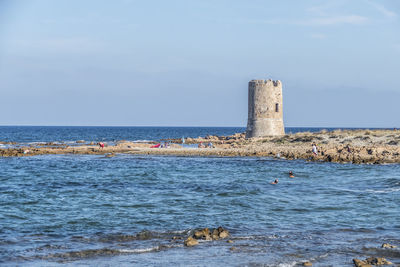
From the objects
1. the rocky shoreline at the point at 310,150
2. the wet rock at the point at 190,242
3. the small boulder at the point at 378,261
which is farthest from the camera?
the rocky shoreline at the point at 310,150

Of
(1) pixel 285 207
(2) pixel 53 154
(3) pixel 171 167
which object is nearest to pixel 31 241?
(1) pixel 285 207

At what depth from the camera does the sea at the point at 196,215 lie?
36.1 ft

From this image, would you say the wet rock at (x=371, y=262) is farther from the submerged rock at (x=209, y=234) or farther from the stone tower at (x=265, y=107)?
the stone tower at (x=265, y=107)

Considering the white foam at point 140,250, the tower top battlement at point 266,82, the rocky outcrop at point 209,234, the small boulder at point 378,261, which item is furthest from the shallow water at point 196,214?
the tower top battlement at point 266,82

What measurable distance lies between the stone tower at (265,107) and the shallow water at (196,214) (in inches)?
771

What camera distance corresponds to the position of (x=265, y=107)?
158ft

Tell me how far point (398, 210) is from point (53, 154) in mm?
31399

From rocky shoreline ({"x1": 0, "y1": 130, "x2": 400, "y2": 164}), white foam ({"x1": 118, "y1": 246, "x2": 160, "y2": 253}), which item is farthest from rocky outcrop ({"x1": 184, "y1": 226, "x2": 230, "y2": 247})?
rocky shoreline ({"x1": 0, "y1": 130, "x2": 400, "y2": 164})

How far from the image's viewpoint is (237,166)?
103ft

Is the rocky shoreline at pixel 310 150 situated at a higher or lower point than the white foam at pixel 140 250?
higher

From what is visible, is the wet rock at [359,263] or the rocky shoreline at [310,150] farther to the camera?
the rocky shoreline at [310,150]

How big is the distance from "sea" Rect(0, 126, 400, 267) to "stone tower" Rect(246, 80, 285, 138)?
1935cm

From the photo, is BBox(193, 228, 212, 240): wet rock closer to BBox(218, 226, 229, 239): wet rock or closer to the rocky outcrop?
the rocky outcrop

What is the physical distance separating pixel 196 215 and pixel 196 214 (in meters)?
0.17
